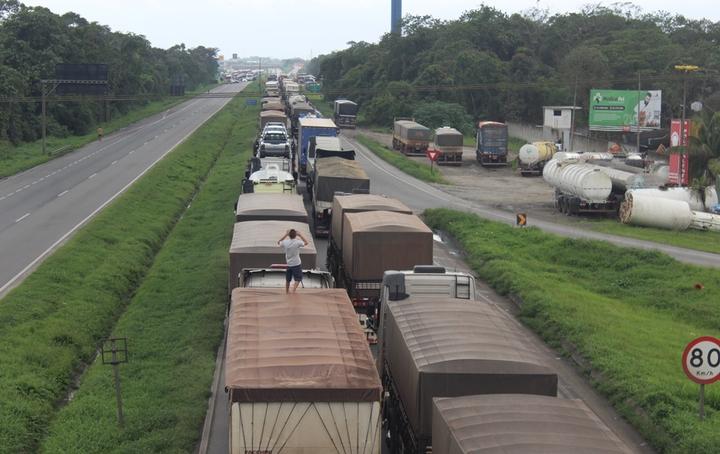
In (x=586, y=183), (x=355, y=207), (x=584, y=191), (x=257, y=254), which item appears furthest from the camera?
(x=584, y=191)

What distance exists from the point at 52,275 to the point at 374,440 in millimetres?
17596

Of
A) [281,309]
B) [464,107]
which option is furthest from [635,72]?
[281,309]

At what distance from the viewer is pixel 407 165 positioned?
63.4 meters

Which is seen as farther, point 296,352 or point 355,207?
point 355,207

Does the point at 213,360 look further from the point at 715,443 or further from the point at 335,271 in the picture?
the point at 715,443

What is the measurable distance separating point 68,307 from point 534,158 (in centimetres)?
4478

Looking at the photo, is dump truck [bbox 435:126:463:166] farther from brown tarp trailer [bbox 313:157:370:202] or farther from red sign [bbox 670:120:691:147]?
brown tarp trailer [bbox 313:157:370:202]

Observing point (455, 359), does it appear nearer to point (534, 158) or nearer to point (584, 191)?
point (584, 191)

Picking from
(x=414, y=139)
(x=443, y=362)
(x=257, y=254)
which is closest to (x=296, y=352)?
(x=443, y=362)

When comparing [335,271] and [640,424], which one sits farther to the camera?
[335,271]

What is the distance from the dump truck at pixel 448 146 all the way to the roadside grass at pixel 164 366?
35583 mm

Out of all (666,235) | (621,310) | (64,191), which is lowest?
(621,310)

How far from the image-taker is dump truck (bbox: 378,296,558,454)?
485 inches

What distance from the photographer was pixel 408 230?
22469 mm
